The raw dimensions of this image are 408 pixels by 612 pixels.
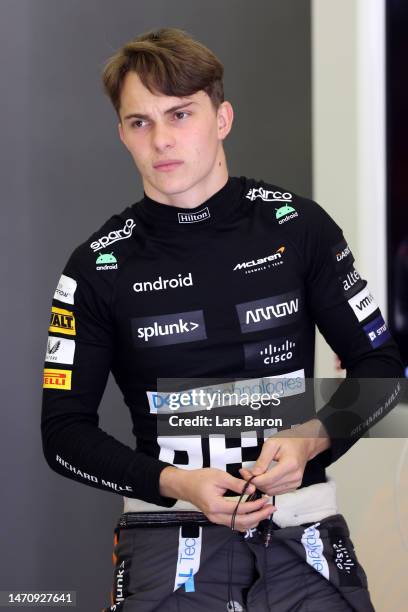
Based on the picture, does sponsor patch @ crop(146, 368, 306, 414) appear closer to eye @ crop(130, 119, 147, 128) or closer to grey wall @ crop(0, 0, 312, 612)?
eye @ crop(130, 119, 147, 128)

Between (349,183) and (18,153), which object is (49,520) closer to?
(18,153)

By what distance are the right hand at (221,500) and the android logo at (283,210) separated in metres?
0.49

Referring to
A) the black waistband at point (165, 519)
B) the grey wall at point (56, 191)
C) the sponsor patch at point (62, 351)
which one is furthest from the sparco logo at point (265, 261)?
the grey wall at point (56, 191)

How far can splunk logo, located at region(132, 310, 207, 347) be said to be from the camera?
165cm

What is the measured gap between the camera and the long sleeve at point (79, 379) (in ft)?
5.25

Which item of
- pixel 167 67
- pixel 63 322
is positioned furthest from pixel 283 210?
pixel 63 322

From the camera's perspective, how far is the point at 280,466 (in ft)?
4.84

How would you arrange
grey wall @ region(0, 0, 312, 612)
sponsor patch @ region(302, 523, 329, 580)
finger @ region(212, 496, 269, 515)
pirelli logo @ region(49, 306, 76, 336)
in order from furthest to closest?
1. grey wall @ region(0, 0, 312, 612)
2. pirelli logo @ region(49, 306, 76, 336)
3. sponsor patch @ region(302, 523, 329, 580)
4. finger @ region(212, 496, 269, 515)

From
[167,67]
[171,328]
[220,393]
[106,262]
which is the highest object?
[167,67]

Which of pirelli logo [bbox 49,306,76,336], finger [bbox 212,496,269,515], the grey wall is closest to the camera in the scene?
finger [bbox 212,496,269,515]

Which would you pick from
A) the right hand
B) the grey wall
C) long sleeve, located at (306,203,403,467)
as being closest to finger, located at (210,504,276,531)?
the right hand

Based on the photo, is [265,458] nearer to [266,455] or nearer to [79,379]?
[266,455]

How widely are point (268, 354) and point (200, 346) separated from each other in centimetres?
11

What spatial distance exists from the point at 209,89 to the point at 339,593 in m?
0.85
